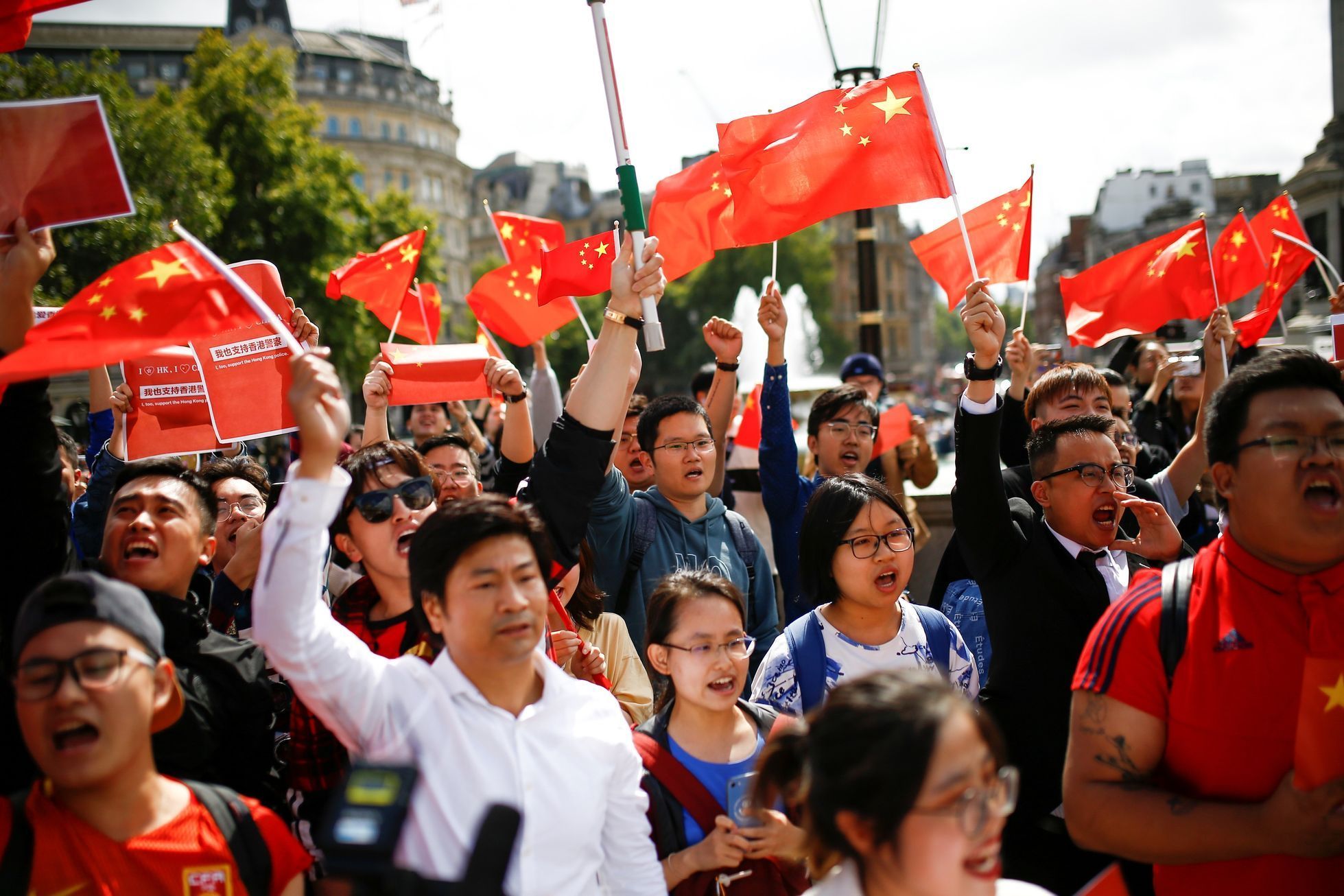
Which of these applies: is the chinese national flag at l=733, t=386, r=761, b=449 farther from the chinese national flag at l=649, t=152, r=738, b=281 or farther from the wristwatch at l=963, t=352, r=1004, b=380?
the wristwatch at l=963, t=352, r=1004, b=380

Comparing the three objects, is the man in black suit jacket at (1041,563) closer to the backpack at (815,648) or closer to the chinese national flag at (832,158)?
the backpack at (815,648)

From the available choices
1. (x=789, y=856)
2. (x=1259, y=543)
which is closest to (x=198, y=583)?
(x=789, y=856)

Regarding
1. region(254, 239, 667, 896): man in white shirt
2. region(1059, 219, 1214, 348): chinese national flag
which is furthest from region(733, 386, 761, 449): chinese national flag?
region(254, 239, 667, 896): man in white shirt

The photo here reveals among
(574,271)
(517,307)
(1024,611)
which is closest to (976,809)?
(1024,611)

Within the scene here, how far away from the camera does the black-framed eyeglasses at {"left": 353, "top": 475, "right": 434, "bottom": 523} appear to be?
3240 mm

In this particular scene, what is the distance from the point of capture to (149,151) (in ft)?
77.9

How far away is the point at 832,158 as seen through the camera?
4.99m

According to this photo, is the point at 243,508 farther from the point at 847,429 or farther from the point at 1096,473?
the point at 1096,473

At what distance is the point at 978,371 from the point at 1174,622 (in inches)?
52.9

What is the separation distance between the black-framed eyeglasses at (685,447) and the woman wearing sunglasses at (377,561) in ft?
4.15

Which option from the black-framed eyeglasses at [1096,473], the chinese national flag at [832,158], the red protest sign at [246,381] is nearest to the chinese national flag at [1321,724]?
the black-framed eyeglasses at [1096,473]

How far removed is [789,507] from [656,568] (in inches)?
34.9

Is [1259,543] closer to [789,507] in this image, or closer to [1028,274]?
[789,507]

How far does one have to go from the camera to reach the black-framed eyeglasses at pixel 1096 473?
12.0 feet
